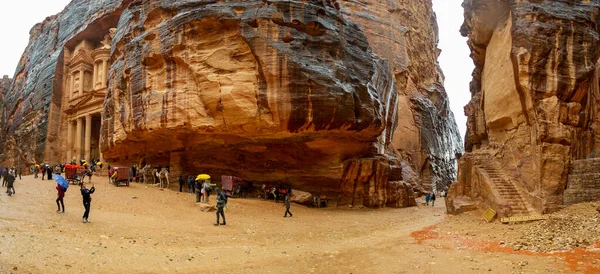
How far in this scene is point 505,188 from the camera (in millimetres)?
17922

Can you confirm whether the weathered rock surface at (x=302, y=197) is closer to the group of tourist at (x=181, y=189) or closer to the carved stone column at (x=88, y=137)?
the group of tourist at (x=181, y=189)

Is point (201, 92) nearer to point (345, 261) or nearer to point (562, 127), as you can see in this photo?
point (345, 261)

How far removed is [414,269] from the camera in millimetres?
10805

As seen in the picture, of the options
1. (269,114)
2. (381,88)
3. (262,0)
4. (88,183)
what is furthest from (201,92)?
(381,88)

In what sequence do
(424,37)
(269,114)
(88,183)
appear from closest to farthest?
(269,114) → (88,183) → (424,37)

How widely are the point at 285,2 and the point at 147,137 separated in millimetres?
12327

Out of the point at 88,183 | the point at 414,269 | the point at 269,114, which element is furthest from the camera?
the point at 88,183

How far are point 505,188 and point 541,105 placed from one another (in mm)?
3664

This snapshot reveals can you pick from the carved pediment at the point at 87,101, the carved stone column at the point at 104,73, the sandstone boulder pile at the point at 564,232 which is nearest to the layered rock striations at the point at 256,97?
the sandstone boulder pile at the point at 564,232

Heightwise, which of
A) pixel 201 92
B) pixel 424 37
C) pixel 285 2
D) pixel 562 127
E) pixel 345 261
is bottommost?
pixel 345 261

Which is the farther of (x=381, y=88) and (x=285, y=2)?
(x=381, y=88)

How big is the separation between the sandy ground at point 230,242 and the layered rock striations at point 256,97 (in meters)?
5.31

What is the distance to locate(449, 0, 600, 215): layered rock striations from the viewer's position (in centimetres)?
1683

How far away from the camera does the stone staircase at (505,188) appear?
16703 millimetres
